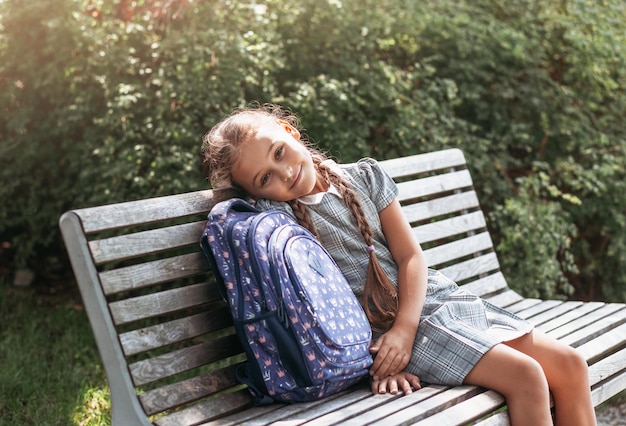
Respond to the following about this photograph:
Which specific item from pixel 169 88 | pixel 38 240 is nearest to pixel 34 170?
pixel 38 240

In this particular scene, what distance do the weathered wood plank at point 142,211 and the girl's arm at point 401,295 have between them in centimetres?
61

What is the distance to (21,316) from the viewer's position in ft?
15.2

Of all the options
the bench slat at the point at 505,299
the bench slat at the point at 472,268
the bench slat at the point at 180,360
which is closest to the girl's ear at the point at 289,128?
the bench slat at the point at 180,360

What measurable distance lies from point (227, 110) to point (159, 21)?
91 centimetres

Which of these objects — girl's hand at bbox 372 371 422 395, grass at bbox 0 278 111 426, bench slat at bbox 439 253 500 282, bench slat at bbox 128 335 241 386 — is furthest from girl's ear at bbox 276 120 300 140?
grass at bbox 0 278 111 426

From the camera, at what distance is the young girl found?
2.38 meters

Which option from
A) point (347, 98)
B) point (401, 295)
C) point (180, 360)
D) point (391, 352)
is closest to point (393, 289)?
point (401, 295)

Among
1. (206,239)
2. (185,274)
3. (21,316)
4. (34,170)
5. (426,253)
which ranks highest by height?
(206,239)

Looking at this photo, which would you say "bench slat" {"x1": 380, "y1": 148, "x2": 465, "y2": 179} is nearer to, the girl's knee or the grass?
the girl's knee

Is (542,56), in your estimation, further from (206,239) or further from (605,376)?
(206,239)

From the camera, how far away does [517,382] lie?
7.62ft

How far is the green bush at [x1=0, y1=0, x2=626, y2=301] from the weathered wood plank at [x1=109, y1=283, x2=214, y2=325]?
1629 millimetres

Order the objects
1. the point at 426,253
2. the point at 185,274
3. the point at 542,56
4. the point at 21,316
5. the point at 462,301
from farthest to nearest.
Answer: the point at 542,56, the point at 21,316, the point at 426,253, the point at 462,301, the point at 185,274

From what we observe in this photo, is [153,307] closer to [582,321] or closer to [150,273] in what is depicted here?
[150,273]
